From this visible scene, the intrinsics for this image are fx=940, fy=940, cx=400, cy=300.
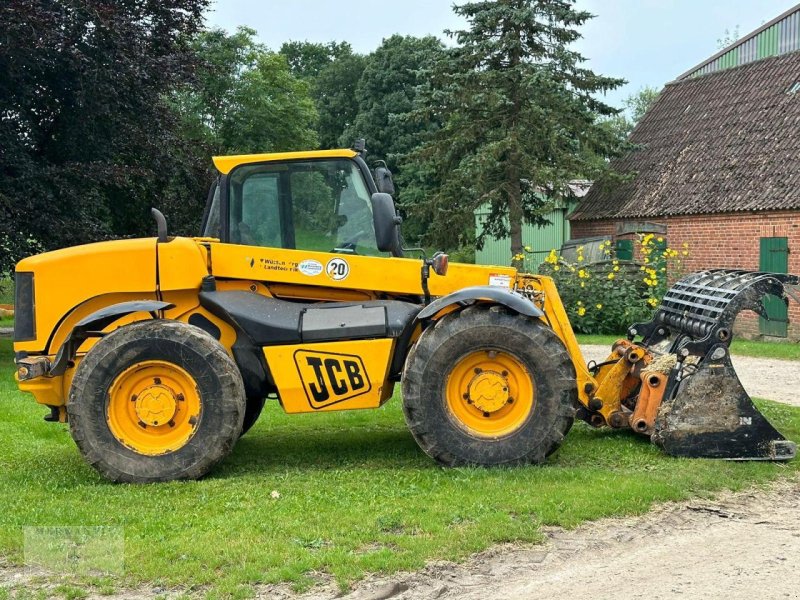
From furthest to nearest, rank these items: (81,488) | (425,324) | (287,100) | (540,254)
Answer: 1. (287,100)
2. (540,254)
3. (425,324)
4. (81,488)

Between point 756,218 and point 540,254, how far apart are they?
32.0 ft

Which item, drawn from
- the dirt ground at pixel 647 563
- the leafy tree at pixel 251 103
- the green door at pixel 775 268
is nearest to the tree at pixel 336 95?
the leafy tree at pixel 251 103

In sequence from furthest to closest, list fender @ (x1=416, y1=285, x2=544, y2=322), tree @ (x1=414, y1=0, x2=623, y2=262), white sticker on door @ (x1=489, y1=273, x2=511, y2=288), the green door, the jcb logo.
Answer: tree @ (x1=414, y1=0, x2=623, y2=262), the green door, white sticker on door @ (x1=489, y1=273, x2=511, y2=288), the jcb logo, fender @ (x1=416, y1=285, x2=544, y2=322)

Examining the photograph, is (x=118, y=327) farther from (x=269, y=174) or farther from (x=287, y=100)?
(x=287, y=100)

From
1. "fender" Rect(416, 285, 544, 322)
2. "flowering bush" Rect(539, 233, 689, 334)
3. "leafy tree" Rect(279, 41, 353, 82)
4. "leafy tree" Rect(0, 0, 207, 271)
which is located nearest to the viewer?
"fender" Rect(416, 285, 544, 322)

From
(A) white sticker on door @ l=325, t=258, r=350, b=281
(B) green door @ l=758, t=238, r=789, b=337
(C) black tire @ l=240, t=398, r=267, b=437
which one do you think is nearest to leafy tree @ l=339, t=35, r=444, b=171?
(B) green door @ l=758, t=238, r=789, b=337

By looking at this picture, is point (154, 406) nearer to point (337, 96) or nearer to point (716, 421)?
point (716, 421)

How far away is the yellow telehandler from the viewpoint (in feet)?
23.6

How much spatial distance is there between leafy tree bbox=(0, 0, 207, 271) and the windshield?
869 cm

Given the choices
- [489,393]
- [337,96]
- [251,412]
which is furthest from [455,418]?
[337,96]

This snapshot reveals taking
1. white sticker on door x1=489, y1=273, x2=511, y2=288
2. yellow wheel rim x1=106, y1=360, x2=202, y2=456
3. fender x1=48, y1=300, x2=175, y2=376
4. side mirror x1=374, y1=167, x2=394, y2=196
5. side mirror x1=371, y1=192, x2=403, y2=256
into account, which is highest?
side mirror x1=374, y1=167, x2=394, y2=196

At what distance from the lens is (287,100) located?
4512 centimetres

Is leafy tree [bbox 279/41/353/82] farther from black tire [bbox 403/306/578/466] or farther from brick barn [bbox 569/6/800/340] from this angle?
black tire [bbox 403/306/578/466]

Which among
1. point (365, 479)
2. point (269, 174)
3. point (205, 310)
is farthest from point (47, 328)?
point (365, 479)
